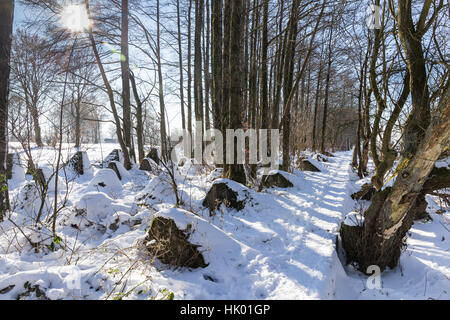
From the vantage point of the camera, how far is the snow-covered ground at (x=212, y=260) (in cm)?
191

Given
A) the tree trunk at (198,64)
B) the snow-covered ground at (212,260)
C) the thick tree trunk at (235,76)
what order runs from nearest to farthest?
the snow-covered ground at (212,260)
the thick tree trunk at (235,76)
the tree trunk at (198,64)

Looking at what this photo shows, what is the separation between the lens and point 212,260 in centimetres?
239

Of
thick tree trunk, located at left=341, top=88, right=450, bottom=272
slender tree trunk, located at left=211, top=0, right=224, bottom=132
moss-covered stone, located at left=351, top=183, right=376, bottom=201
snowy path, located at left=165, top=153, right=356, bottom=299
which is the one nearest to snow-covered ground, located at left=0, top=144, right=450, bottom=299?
snowy path, located at left=165, top=153, right=356, bottom=299

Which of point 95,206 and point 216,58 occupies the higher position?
point 216,58

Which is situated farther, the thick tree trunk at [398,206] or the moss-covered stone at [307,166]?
the moss-covered stone at [307,166]

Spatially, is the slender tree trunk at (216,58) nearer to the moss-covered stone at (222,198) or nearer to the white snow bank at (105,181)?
the moss-covered stone at (222,198)

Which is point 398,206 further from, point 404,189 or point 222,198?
point 222,198

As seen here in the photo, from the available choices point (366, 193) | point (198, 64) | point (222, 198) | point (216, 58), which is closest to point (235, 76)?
point (216, 58)

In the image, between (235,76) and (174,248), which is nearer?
(174,248)

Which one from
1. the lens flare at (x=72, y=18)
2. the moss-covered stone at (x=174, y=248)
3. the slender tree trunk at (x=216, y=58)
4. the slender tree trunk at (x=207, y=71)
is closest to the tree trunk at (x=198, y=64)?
the slender tree trunk at (x=207, y=71)

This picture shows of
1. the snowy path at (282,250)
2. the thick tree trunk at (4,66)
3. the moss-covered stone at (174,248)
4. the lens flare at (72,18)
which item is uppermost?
the lens flare at (72,18)

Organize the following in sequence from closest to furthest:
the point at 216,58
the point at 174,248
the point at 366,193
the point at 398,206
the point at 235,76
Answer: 1. the point at 174,248
2. the point at 398,206
3. the point at 235,76
4. the point at 366,193
5. the point at 216,58

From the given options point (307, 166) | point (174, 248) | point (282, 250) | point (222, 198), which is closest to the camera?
point (174, 248)
